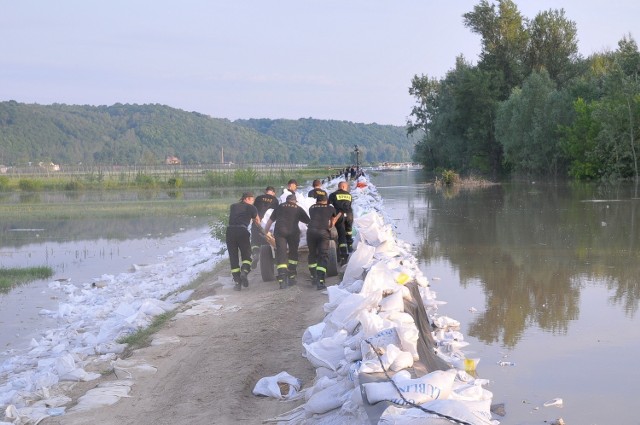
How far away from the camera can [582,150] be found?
5081 cm

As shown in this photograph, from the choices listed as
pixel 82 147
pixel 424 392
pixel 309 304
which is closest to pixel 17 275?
pixel 309 304

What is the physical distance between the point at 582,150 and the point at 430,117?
3700 centimetres

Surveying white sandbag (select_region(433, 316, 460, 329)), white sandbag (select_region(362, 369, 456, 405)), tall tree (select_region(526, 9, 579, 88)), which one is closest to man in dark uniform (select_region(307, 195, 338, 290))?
white sandbag (select_region(433, 316, 460, 329))

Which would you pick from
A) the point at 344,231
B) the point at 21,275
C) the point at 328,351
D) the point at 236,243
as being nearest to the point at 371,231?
the point at 344,231

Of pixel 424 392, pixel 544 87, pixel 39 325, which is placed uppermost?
pixel 544 87

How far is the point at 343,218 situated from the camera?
1525 centimetres

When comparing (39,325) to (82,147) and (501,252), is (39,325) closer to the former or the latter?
(501,252)

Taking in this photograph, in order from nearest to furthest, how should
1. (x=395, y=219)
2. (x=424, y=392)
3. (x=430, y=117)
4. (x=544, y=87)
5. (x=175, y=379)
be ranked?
(x=424, y=392)
(x=175, y=379)
(x=395, y=219)
(x=544, y=87)
(x=430, y=117)

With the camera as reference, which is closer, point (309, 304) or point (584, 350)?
point (584, 350)

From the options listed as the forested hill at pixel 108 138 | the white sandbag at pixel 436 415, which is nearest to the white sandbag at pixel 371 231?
the white sandbag at pixel 436 415

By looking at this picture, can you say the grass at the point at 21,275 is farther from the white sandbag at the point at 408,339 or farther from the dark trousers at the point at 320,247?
the white sandbag at the point at 408,339

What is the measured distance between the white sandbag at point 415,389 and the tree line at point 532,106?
43599mm

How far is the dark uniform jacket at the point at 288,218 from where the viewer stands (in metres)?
13.6

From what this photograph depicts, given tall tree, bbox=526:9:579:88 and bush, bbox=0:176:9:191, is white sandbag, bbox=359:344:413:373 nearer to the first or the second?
tall tree, bbox=526:9:579:88
